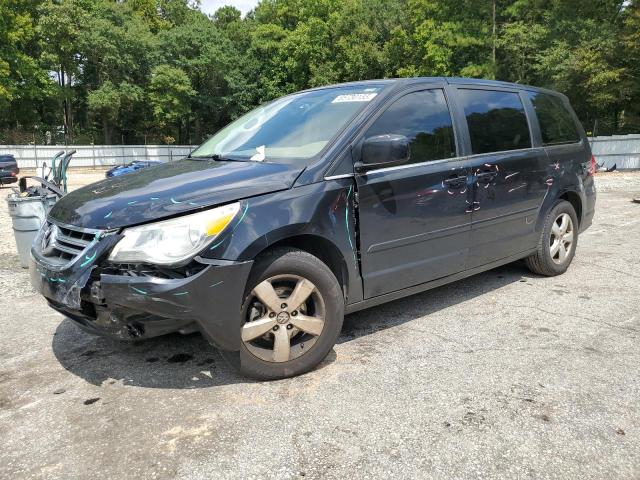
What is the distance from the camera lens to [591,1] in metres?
32.7

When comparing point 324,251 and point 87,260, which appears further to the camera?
point 324,251

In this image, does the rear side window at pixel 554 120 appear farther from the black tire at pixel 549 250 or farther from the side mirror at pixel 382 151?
the side mirror at pixel 382 151

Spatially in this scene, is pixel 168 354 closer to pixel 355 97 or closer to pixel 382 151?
pixel 382 151

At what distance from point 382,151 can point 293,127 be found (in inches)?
31.9

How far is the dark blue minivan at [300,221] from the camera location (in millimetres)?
2691

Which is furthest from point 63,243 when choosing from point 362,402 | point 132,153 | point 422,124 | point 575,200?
point 132,153

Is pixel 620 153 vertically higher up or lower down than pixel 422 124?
lower down

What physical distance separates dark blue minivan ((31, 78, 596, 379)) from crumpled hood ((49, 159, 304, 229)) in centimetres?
1

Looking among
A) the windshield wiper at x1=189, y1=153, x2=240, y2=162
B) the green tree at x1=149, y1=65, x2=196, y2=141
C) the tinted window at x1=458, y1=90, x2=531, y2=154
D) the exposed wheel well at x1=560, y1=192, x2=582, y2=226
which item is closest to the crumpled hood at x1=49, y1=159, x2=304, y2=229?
the windshield wiper at x1=189, y1=153, x2=240, y2=162

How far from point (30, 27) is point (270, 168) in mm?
49561

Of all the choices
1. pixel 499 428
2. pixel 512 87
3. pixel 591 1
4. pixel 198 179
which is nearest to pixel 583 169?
pixel 512 87

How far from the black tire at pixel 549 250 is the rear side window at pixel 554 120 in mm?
652

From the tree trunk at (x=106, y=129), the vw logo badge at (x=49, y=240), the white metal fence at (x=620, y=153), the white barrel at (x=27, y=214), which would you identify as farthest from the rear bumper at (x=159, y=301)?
the tree trunk at (x=106, y=129)

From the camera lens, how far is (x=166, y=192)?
2.87 m
